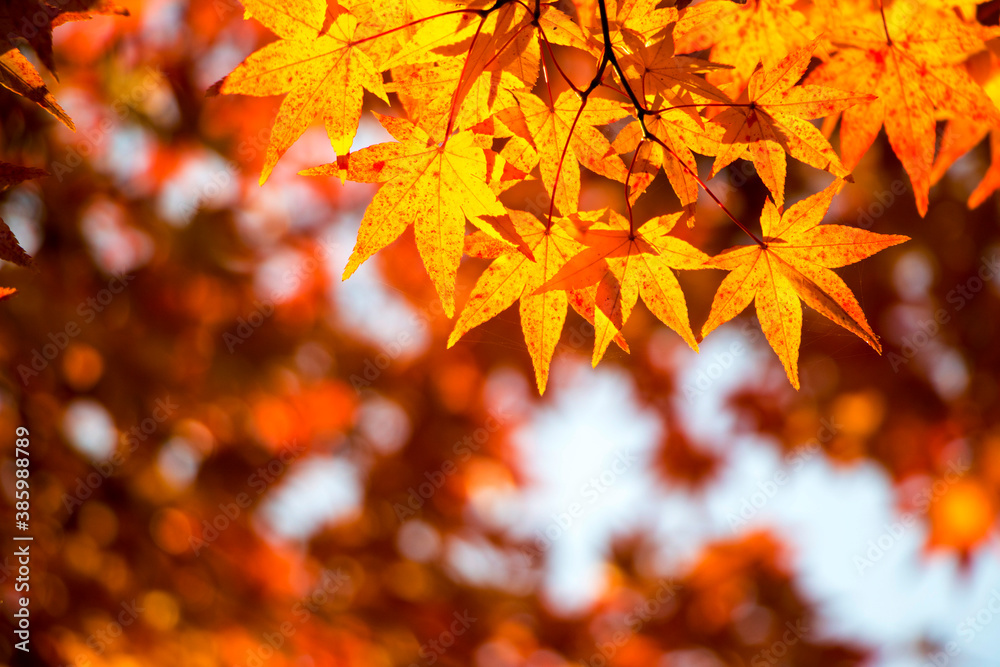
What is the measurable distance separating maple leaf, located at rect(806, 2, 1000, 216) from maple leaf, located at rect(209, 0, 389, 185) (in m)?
0.77

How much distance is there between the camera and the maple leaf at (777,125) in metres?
0.77

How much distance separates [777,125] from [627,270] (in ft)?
0.87

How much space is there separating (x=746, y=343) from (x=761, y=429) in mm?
777

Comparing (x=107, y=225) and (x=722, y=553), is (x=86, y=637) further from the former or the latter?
(x=722, y=553)

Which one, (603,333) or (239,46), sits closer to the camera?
(603,333)

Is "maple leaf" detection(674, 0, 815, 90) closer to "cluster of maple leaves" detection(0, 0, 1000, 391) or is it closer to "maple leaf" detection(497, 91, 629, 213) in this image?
"cluster of maple leaves" detection(0, 0, 1000, 391)

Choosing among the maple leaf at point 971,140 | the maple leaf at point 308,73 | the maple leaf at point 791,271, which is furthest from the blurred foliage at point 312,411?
the maple leaf at point 308,73

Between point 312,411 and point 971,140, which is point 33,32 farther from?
point 312,411

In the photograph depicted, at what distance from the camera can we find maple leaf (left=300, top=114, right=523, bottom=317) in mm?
764

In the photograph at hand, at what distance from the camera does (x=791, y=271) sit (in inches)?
35.1

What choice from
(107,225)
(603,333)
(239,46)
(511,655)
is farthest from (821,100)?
(511,655)

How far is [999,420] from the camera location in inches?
129


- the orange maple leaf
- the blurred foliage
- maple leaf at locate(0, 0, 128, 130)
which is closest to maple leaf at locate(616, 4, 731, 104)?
maple leaf at locate(0, 0, 128, 130)

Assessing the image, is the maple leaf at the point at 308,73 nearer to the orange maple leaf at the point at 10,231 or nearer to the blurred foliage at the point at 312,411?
the orange maple leaf at the point at 10,231
